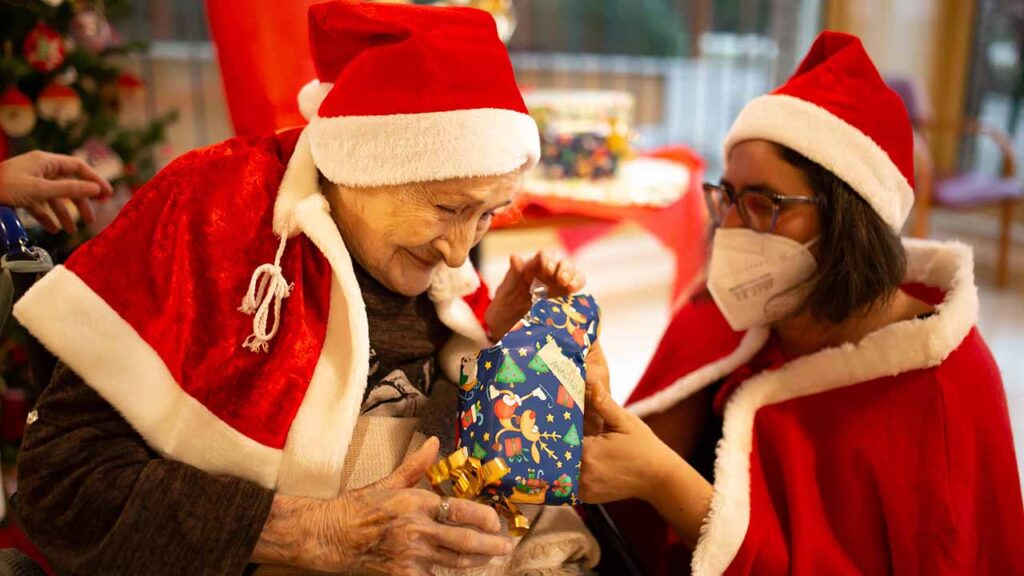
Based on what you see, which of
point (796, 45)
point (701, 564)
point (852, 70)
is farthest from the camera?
point (796, 45)

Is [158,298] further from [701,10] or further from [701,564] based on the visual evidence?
[701,10]

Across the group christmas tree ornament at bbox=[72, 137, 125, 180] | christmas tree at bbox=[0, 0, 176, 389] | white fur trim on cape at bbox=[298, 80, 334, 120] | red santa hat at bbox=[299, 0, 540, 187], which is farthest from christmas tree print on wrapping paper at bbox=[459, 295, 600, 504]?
christmas tree ornament at bbox=[72, 137, 125, 180]

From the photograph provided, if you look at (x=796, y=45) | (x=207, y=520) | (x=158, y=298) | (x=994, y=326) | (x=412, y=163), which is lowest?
(x=994, y=326)

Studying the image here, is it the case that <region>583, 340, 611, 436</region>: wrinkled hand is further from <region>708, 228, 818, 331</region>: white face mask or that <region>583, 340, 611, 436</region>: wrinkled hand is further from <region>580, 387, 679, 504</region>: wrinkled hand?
<region>708, 228, 818, 331</region>: white face mask

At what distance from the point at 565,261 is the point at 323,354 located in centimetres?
43

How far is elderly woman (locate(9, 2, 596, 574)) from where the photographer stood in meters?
0.92

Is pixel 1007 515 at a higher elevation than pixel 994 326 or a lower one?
higher

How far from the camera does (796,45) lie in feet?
20.5

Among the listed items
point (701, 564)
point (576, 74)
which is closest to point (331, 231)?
point (701, 564)

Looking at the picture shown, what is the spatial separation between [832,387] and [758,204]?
Answer: 0.35m

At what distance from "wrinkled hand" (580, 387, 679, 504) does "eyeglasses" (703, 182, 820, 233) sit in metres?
0.49

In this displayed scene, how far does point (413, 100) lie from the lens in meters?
1.03

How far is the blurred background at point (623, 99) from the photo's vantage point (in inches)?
91.3

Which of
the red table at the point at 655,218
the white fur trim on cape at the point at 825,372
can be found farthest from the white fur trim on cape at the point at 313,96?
the red table at the point at 655,218
